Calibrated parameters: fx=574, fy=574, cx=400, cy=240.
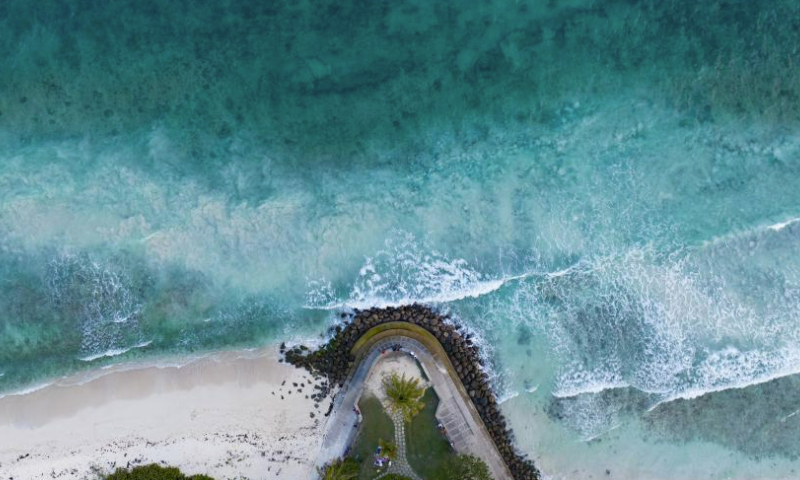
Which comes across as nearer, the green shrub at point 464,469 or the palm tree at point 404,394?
the palm tree at point 404,394

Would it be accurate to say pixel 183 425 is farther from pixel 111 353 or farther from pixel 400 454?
pixel 400 454

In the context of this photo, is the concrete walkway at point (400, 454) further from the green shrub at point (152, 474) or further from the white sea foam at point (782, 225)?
the white sea foam at point (782, 225)

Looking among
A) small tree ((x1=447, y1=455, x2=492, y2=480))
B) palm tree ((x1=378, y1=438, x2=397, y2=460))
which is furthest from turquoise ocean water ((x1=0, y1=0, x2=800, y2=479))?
palm tree ((x1=378, y1=438, x2=397, y2=460))

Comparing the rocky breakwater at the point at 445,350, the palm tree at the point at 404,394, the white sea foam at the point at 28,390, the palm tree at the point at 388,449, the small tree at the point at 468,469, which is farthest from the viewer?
the white sea foam at the point at 28,390

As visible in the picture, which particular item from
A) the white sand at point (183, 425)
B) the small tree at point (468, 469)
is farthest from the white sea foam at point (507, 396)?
the white sand at point (183, 425)

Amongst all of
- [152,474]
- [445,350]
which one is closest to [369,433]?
[445,350]

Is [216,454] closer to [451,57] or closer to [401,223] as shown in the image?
[401,223]

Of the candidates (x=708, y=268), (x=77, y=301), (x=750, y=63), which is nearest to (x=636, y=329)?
(x=708, y=268)
